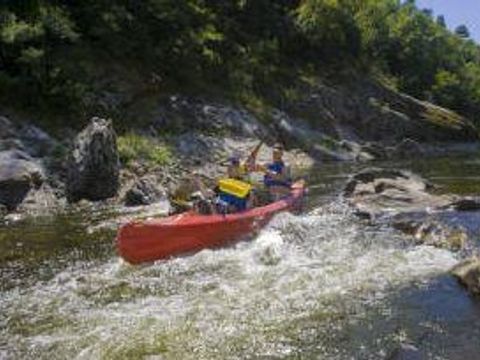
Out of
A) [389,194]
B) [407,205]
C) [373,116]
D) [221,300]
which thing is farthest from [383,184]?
[373,116]

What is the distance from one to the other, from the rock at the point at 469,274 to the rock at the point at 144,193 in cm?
1238

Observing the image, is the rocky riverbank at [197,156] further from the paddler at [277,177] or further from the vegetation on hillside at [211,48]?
the vegetation on hillside at [211,48]

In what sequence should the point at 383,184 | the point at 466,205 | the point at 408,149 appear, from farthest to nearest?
1. the point at 408,149
2. the point at 383,184
3. the point at 466,205

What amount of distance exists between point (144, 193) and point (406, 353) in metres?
15.3

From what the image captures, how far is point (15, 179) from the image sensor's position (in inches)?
936

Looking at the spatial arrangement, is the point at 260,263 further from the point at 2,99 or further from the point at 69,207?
the point at 2,99

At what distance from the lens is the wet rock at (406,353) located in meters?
9.69

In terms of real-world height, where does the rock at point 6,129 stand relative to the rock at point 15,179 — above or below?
above

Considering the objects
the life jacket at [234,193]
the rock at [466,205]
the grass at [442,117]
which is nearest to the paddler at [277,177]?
the life jacket at [234,193]

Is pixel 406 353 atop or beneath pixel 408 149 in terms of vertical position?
atop

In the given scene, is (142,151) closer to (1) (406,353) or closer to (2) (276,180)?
(2) (276,180)

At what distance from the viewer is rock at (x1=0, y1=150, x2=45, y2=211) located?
2361cm

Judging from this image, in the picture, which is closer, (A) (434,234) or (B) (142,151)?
(A) (434,234)

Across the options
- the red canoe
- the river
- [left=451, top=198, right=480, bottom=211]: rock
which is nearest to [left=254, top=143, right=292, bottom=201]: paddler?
the river
